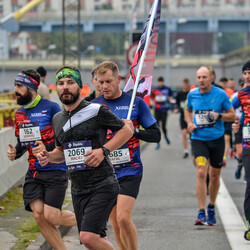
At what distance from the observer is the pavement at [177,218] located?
25.1ft

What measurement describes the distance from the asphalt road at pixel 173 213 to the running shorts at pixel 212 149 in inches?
29.9

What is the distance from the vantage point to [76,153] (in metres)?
5.29

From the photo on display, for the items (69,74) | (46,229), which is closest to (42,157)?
(69,74)

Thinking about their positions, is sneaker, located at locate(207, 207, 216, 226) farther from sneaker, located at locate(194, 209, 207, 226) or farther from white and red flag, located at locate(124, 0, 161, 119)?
white and red flag, located at locate(124, 0, 161, 119)

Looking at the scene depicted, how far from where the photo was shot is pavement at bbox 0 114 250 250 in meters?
7.64

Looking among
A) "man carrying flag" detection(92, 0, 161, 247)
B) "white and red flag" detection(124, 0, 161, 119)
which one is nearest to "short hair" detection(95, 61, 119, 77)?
"man carrying flag" detection(92, 0, 161, 247)

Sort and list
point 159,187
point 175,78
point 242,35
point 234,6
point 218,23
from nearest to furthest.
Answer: point 159,187 → point 218,23 → point 175,78 → point 234,6 → point 242,35

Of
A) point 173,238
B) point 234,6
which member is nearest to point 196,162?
point 173,238

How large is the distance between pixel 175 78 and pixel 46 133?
336 ft

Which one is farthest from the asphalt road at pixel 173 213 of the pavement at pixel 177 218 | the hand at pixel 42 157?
the hand at pixel 42 157

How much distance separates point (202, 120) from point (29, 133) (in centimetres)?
304

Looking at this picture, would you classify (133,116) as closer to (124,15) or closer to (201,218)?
(201,218)

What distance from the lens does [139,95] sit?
6.73 m

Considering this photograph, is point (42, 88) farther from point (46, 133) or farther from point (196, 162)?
point (46, 133)
